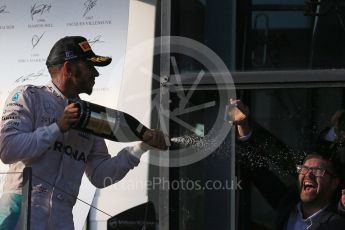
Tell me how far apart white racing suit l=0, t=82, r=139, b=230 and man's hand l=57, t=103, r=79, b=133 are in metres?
0.02

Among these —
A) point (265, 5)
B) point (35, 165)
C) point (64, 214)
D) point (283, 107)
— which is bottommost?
point (64, 214)

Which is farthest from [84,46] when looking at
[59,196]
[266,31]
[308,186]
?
[308,186]

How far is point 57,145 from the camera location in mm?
2688

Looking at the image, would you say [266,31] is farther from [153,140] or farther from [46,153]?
[46,153]

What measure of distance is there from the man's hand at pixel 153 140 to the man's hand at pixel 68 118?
1.09 feet

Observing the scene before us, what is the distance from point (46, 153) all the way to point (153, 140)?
0.42m

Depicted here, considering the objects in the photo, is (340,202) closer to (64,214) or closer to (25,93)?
(64,214)

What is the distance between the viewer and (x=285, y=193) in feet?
9.71

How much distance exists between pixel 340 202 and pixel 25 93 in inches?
51.4

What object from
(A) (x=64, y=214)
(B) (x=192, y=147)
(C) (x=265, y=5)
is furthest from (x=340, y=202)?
(A) (x=64, y=214)

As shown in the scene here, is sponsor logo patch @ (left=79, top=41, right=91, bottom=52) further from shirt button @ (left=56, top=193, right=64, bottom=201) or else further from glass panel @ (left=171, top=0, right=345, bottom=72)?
shirt button @ (left=56, top=193, right=64, bottom=201)

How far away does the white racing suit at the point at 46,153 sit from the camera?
102 inches

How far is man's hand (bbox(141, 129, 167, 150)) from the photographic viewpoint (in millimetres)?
2799

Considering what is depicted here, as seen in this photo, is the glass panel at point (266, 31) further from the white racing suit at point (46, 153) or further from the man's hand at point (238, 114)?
the white racing suit at point (46, 153)
